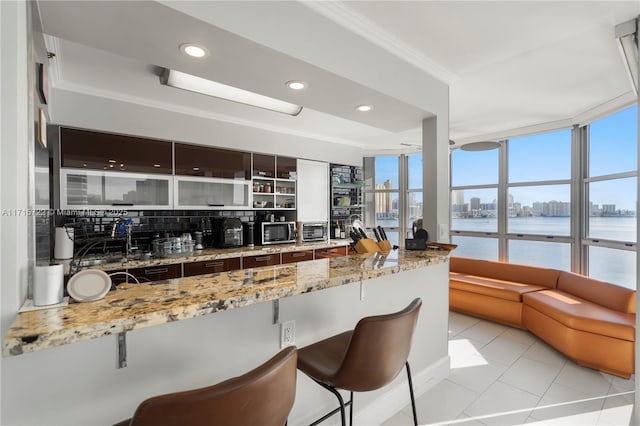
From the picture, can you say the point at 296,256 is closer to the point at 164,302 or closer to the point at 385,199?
the point at 385,199

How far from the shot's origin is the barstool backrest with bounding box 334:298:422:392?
1199 millimetres

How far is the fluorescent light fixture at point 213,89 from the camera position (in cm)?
235

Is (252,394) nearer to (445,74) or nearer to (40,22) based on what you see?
(40,22)

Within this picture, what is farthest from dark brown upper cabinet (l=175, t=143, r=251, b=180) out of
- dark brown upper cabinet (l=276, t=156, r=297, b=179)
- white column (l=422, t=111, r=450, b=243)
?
white column (l=422, t=111, r=450, b=243)

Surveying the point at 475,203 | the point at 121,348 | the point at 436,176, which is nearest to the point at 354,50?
the point at 436,176

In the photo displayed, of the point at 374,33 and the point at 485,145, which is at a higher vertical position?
the point at 374,33

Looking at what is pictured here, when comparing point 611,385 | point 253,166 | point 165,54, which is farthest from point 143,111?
point 611,385

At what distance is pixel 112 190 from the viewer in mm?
3098

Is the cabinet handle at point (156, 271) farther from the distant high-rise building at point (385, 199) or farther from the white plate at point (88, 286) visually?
the distant high-rise building at point (385, 199)

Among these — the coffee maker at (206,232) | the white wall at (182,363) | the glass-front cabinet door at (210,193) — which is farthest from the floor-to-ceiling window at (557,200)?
the coffee maker at (206,232)

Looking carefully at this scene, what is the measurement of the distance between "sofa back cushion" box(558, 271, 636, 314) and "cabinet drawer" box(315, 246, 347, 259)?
277cm

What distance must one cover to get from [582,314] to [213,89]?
3861mm

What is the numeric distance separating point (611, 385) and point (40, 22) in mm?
4320

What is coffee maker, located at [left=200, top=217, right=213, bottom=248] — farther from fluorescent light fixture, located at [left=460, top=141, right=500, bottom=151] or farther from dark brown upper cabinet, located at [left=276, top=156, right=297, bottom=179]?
fluorescent light fixture, located at [left=460, top=141, right=500, bottom=151]
